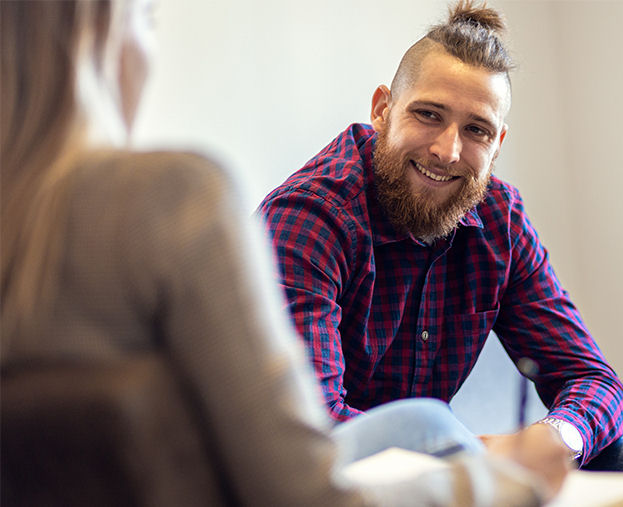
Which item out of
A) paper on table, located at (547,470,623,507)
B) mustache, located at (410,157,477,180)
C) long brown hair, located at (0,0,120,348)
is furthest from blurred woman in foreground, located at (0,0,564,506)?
mustache, located at (410,157,477,180)

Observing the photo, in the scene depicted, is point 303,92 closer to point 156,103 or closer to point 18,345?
point 156,103

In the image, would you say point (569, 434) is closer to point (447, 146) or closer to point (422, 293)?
point (422, 293)

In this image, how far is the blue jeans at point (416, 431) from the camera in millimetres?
797

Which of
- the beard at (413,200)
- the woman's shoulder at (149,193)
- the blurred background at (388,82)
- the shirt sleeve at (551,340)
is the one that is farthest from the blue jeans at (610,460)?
the woman's shoulder at (149,193)

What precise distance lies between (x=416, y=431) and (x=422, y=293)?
3.41 ft

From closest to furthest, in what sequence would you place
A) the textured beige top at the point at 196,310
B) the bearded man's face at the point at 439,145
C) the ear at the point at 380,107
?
the textured beige top at the point at 196,310 < the bearded man's face at the point at 439,145 < the ear at the point at 380,107


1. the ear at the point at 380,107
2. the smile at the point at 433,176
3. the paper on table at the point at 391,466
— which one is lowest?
the paper on table at the point at 391,466

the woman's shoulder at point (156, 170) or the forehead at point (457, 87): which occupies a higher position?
the forehead at point (457, 87)

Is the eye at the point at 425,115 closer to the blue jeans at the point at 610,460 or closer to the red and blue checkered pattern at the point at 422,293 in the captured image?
the red and blue checkered pattern at the point at 422,293

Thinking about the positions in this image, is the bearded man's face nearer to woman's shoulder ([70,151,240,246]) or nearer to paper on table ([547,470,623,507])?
paper on table ([547,470,623,507])

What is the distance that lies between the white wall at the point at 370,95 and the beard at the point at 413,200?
0.35m

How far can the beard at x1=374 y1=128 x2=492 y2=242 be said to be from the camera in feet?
5.95

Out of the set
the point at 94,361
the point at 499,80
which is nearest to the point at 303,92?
the point at 499,80

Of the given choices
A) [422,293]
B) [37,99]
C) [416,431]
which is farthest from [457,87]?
[37,99]
